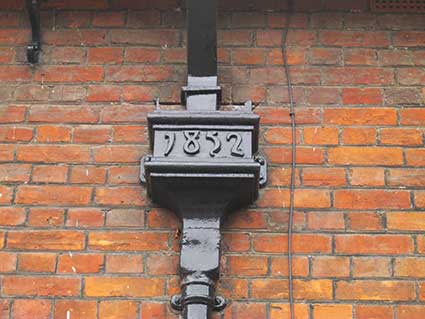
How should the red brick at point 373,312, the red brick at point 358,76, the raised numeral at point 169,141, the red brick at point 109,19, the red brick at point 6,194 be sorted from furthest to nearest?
the red brick at point 109,19 < the red brick at point 358,76 < the red brick at point 6,194 < the raised numeral at point 169,141 < the red brick at point 373,312

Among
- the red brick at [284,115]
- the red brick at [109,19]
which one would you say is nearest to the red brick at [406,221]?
the red brick at [284,115]

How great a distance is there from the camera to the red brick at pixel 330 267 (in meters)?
2.99

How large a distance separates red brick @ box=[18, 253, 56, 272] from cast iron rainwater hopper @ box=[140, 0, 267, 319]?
1.37 ft

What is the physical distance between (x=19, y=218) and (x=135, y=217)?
1.34 feet

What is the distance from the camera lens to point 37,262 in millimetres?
3020

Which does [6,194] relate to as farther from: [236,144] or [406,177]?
[406,177]

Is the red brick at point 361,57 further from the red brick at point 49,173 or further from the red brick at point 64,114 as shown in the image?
the red brick at point 49,173

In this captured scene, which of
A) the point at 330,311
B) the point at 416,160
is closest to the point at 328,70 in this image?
the point at 416,160

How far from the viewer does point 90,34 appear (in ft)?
11.3

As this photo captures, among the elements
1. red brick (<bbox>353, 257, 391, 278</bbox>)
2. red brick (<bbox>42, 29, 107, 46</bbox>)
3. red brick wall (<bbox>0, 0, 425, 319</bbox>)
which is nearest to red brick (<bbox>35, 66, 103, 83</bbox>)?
red brick wall (<bbox>0, 0, 425, 319</bbox>)

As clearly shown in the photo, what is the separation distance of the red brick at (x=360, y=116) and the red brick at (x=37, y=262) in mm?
1121

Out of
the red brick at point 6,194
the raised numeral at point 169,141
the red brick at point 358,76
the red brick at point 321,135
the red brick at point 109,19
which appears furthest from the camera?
the red brick at point 109,19

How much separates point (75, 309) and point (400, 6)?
5.67 feet

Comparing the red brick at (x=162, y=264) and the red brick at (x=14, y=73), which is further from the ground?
the red brick at (x=14, y=73)
